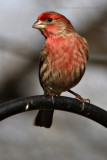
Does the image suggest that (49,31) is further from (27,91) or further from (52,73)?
(27,91)

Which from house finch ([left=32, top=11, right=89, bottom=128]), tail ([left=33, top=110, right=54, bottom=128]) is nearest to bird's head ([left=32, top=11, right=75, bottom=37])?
house finch ([left=32, top=11, right=89, bottom=128])

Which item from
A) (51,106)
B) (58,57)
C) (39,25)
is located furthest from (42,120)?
(51,106)

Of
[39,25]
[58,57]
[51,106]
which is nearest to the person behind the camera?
[51,106]

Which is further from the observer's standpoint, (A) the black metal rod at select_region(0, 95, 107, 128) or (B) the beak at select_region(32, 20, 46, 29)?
(B) the beak at select_region(32, 20, 46, 29)

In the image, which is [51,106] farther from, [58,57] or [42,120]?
[42,120]

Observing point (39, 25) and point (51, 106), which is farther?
point (39, 25)

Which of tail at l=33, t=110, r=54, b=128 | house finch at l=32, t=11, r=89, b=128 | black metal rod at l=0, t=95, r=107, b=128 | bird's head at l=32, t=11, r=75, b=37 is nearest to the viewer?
black metal rod at l=0, t=95, r=107, b=128

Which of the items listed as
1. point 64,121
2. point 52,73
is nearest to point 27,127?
point 64,121

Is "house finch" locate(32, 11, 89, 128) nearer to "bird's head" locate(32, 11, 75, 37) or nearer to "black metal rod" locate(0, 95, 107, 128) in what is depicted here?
"bird's head" locate(32, 11, 75, 37)
